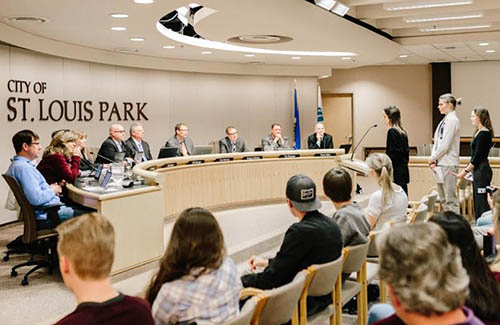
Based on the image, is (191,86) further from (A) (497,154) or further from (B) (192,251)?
(B) (192,251)

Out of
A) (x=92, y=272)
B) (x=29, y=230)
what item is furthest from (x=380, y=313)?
(x=29, y=230)

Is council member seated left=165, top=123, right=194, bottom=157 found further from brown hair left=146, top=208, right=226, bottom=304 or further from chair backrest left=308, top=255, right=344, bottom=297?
brown hair left=146, top=208, right=226, bottom=304

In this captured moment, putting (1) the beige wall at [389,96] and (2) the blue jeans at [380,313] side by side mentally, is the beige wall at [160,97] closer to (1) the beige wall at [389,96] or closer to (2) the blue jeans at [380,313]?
(1) the beige wall at [389,96]

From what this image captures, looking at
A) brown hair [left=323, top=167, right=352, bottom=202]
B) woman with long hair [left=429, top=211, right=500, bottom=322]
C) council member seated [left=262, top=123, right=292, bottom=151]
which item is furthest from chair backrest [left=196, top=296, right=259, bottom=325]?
council member seated [left=262, top=123, right=292, bottom=151]

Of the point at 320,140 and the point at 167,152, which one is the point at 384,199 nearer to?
the point at 167,152

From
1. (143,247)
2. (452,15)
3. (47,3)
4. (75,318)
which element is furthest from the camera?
(452,15)

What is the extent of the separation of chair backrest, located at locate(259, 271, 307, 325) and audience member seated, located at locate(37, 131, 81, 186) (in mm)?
3917

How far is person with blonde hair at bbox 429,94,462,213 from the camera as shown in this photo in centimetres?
695

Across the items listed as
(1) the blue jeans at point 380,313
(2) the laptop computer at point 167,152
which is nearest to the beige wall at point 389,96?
(2) the laptop computer at point 167,152

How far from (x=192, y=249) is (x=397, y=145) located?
196 inches

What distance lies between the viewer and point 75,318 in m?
1.92

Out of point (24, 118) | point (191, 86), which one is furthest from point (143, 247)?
point (191, 86)

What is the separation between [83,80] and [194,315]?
28.7 ft

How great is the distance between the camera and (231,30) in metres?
8.45
